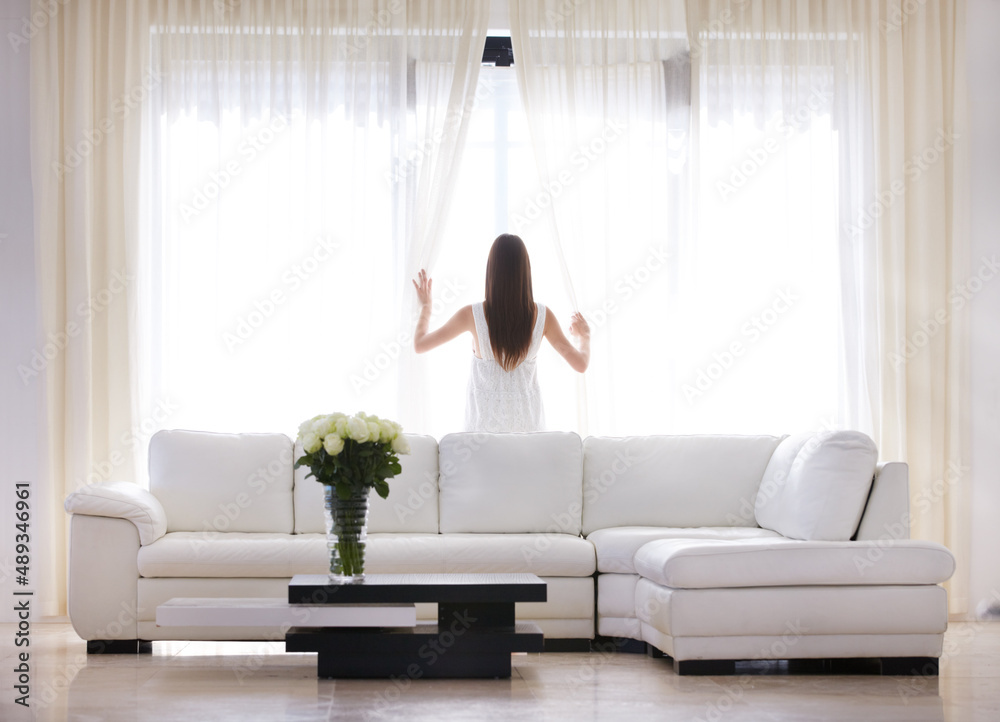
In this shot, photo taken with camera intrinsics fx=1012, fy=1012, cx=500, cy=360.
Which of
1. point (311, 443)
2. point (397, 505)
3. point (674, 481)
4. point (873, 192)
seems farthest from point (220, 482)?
point (873, 192)

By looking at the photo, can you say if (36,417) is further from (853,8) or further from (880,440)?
(853,8)

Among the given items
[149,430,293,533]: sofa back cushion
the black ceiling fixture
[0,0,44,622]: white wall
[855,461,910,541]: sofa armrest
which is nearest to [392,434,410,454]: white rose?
[149,430,293,533]: sofa back cushion

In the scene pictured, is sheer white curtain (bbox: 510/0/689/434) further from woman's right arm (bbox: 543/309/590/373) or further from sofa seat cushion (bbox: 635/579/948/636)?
sofa seat cushion (bbox: 635/579/948/636)

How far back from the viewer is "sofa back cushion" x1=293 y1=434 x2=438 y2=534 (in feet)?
14.3

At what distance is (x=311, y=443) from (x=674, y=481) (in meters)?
1.81

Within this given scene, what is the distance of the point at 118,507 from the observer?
153 inches

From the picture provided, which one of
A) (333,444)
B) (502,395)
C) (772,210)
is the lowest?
(333,444)

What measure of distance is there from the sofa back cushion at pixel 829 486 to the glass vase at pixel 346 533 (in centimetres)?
168

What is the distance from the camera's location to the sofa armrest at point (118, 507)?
387cm

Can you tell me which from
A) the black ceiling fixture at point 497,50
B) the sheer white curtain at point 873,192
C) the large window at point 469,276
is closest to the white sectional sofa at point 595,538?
the large window at point 469,276

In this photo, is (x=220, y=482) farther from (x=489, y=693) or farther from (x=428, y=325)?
(x=489, y=693)

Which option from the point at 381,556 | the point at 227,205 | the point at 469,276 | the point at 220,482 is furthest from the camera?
Result: the point at 469,276

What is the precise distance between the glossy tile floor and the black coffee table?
0.22 feet

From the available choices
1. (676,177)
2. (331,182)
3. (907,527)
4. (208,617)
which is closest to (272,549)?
(208,617)
